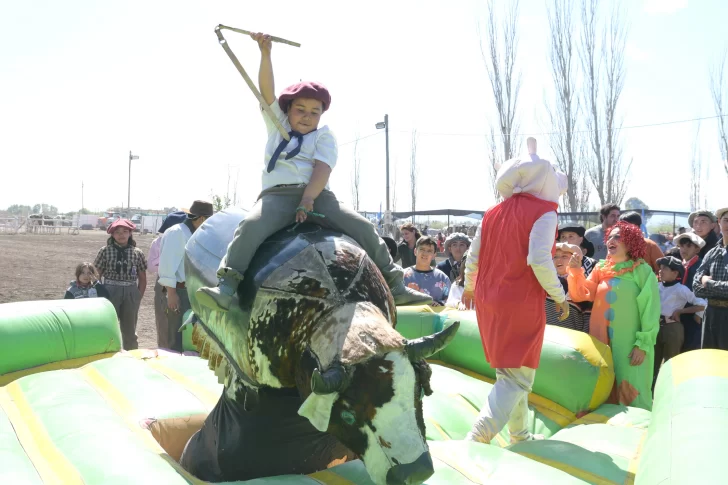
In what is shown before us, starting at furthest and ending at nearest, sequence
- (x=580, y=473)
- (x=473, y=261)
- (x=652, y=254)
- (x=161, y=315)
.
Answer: (x=161, y=315) < (x=652, y=254) < (x=473, y=261) < (x=580, y=473)

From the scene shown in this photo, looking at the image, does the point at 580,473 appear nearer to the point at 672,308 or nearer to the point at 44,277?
the point at 672,308

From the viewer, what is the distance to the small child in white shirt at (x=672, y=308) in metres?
4.89

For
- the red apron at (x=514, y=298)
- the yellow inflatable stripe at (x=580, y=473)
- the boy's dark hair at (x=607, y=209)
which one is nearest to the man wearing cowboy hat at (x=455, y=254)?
the boy's dark hair at (x=607, y=209)

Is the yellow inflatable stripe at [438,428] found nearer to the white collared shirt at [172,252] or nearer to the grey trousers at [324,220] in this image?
the grey trousers at [324,220]

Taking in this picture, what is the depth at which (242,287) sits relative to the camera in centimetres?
207

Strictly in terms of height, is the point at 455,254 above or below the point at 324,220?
below

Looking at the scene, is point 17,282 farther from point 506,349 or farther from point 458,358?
point 506,349

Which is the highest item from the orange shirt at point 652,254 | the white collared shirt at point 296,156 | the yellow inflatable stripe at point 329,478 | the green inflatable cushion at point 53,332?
the white collared shirt at point 296,156

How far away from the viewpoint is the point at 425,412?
3.21m

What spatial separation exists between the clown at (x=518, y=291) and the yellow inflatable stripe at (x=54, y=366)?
8.66ft

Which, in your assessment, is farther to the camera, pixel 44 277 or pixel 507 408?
pixel 44 277

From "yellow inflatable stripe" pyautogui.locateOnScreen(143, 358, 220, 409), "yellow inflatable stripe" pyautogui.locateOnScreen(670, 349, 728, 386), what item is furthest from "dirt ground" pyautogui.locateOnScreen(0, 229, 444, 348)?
"yellow inflatable stripe" pyautogui.locateOnScreen(670, 349, 728, 386)

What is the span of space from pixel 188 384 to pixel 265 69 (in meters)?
1.96

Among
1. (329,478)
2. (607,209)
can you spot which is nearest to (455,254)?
(607,209)
